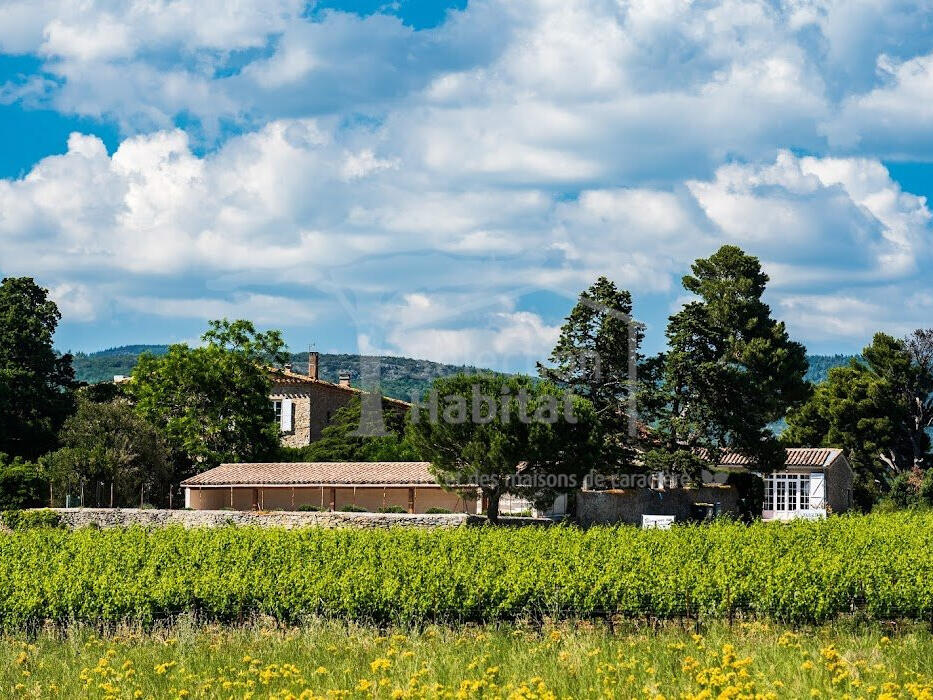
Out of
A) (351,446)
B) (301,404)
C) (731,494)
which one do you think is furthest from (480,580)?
(301,404)

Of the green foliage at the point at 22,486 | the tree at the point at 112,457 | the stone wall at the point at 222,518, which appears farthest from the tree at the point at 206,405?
the stone wall at the point at 222,518

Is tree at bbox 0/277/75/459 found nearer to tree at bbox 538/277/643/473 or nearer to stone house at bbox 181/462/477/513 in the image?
stone house at bbox 181/462/477/513

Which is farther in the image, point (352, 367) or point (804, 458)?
point (352, 367)

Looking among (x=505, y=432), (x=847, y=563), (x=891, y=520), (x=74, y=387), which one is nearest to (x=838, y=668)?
(x=847, y=563)

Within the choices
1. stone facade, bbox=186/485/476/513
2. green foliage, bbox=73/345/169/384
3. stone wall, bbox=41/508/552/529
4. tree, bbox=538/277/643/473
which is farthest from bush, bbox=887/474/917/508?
green foliage, bbox=73/345/169/384

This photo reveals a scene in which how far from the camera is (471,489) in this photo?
34.9 metres

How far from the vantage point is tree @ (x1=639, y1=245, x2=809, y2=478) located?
40.2m

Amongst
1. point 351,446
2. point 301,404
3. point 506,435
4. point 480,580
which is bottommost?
point 480,580

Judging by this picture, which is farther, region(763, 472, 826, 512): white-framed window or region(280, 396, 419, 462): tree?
region(280, 396, 419, 462): tree

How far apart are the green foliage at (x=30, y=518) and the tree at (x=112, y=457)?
241 inches

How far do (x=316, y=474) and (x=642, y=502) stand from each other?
484 inches

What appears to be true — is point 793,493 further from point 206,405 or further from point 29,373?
point 29,373

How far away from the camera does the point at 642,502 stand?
4138cm

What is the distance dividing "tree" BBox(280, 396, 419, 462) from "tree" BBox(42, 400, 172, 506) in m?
7.13
